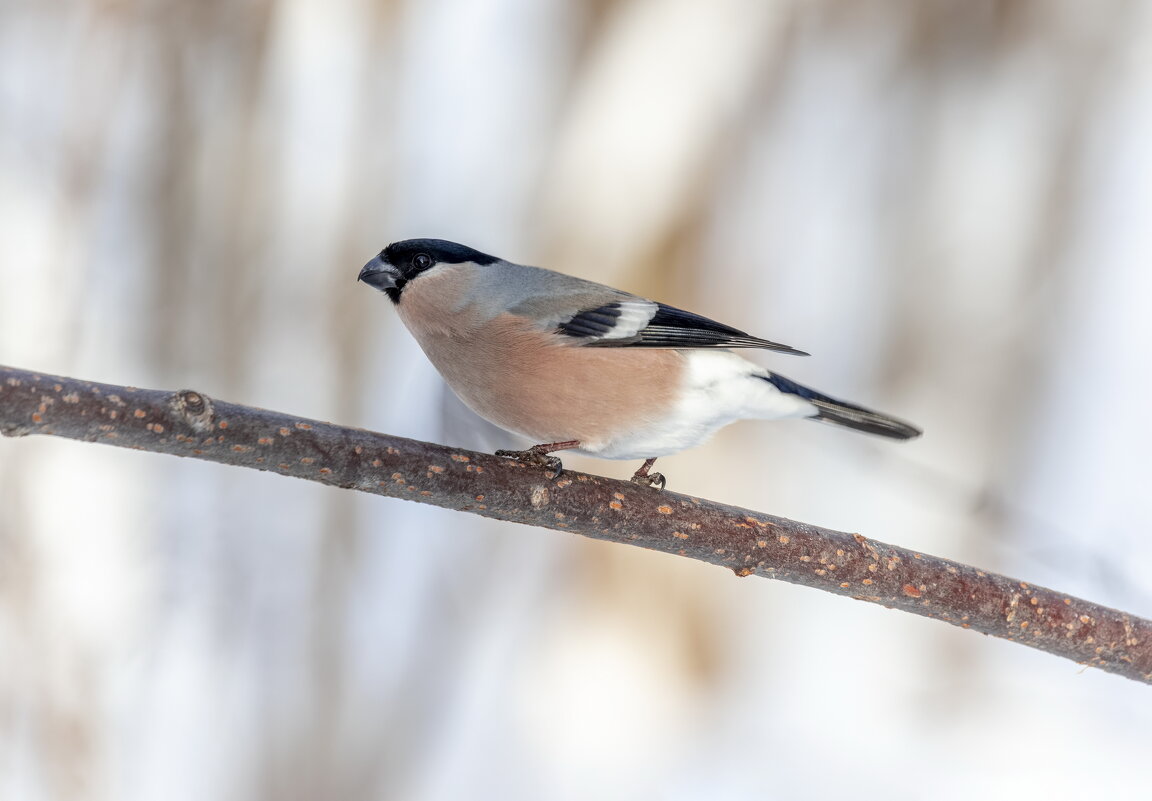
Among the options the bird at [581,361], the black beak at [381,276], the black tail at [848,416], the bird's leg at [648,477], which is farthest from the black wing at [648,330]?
the black beak at [381,276]

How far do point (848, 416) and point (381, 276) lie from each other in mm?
1149

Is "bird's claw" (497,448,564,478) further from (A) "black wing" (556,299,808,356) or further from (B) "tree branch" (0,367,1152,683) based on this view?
(A) "black wing" (556,299,808,356)

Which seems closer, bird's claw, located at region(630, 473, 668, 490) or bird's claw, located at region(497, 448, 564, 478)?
bird's claw, located at region(497, 448, 564, 478)

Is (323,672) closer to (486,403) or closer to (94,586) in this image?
(94,586)

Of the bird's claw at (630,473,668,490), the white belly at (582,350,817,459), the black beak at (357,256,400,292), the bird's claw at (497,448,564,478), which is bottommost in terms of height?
the bird's claw at (497,448,564,478)

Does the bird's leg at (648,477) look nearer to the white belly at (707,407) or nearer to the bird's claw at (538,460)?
the white belly at (707,407)

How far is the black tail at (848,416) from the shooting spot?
2.01 m

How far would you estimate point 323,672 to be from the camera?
297 centimetres

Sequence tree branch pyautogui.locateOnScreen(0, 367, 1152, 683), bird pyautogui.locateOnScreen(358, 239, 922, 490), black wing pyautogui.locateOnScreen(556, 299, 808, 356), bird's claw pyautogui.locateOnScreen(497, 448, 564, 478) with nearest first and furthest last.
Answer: tree branch pyautogui.locateOnScreen(0, 367, 1152, 683), bird's claw pyautogui.locateOnScreen(497, 448, 564, 478), bird pyautogui.locateOnScreen(358, 239, 922, 490), black wing pyautogui.locateOnScreen(556, 299, 808, 356)

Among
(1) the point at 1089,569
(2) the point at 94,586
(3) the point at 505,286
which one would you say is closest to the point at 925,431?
(1) the point at 1089,569

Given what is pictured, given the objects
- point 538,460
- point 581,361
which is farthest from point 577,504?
point 581,361

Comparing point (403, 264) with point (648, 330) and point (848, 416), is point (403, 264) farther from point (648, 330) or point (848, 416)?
point (848, 416)

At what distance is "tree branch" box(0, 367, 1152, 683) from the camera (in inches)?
45.7

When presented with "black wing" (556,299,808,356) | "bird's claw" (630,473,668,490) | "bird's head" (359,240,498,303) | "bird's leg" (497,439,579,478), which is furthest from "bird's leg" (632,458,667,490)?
"bird's head" (359,240,498,303)
